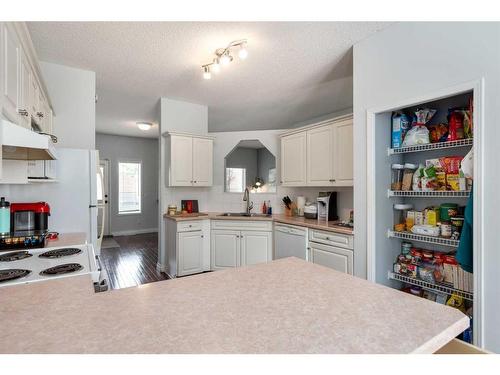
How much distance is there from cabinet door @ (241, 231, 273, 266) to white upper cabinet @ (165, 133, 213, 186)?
42.6 inches

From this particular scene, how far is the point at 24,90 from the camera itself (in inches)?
72.0

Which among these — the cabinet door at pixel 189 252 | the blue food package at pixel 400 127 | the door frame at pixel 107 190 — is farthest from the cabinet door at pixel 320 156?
the door frame at pixel 107 190

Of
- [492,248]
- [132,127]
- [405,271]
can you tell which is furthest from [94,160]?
[132,127]

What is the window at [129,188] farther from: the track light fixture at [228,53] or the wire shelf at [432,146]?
the wire shelf at [432,146]

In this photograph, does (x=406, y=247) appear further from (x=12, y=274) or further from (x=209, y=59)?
(x=12, y=274)

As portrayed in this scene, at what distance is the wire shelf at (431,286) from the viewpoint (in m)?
1.91

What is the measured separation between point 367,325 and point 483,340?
4.97 feet

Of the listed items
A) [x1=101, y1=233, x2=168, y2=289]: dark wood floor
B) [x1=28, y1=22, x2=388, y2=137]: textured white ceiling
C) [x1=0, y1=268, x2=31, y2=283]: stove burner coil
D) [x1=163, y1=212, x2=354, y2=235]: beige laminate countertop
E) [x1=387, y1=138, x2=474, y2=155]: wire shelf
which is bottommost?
[x1=101, y1=233, x2=168, y2=289]: dark wood floor

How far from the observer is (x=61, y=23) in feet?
7.32

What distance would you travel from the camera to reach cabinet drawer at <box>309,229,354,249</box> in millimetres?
2626

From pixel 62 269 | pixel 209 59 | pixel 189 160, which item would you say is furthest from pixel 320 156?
pixel 62 269

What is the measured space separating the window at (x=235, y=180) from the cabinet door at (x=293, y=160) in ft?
2.57

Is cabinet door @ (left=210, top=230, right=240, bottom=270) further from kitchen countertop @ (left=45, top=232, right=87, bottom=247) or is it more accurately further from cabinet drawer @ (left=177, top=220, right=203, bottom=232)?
kitchen countertop @ (left=45, top=232, right=87, bottom=247)

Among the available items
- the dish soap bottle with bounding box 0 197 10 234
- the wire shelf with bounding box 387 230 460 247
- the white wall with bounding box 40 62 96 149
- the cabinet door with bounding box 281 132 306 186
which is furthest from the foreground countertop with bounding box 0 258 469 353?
the cabinet door with bounding box 281 132 306 186
